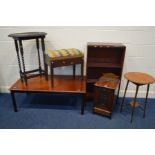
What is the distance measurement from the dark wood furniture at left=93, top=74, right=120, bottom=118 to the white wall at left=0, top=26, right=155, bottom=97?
55 centimetres

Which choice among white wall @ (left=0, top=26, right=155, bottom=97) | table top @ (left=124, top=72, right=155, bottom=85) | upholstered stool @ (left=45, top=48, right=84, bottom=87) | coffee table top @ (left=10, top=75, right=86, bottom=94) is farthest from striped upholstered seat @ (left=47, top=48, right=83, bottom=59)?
table top @ (left=124, top=72, right=155, bottom=85)

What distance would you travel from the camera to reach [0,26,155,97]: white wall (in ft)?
8.00

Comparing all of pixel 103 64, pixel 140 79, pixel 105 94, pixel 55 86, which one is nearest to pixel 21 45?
pixel 55 86

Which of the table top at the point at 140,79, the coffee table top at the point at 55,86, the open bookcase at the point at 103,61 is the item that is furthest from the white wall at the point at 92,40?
the table top at the point at 140,79

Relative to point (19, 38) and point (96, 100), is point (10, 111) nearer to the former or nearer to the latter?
point (19, 38)

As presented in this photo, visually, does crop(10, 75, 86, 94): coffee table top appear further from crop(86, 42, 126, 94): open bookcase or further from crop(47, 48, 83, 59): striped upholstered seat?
crop(47, 48, 83, 59): striped upholstered seat

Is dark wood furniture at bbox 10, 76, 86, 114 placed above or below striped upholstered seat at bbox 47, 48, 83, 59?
below

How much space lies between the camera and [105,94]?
2238 millimetres

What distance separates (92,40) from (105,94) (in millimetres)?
883

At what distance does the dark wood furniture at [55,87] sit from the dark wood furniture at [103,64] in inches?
7.6

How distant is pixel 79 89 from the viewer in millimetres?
2328

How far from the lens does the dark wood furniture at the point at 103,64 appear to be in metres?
2.26
